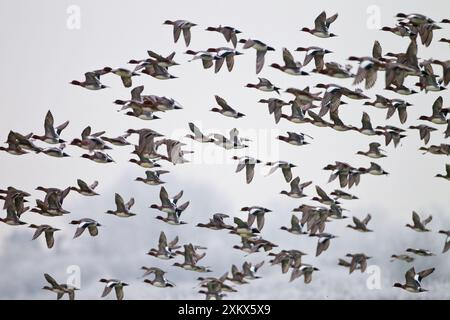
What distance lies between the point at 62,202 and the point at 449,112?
12.7 m

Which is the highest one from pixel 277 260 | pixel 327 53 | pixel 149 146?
pixel 327 53

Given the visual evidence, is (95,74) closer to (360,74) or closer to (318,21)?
(318,21)

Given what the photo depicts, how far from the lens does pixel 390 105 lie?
42469 millimetres

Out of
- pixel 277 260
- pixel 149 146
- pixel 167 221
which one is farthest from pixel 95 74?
pixel 277 260

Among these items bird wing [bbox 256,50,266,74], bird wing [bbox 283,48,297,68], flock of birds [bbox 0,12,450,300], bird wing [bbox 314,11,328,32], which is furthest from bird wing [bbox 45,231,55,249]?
bird wing [bbox 314,11,328,32]

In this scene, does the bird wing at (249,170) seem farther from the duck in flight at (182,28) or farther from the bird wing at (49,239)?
the bird wing at (49,239)

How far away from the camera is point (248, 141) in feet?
136

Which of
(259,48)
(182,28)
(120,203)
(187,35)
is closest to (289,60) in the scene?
(259,48)

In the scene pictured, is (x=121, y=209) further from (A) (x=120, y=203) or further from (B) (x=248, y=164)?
(B) (x=248, y=164)

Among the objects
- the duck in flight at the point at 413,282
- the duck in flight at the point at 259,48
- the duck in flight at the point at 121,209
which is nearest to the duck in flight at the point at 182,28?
the duck in flight at the point at 259,48

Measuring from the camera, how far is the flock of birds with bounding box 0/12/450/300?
39625mm

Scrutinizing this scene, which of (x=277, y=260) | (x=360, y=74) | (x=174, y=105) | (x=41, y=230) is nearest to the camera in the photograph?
(x=360, y=74)

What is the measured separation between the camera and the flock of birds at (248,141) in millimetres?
39625

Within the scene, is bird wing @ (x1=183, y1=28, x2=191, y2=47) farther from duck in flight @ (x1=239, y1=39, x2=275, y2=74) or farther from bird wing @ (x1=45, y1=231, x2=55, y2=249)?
bird wing @ (x1=45, y1=231, x2=55, y2=249)
